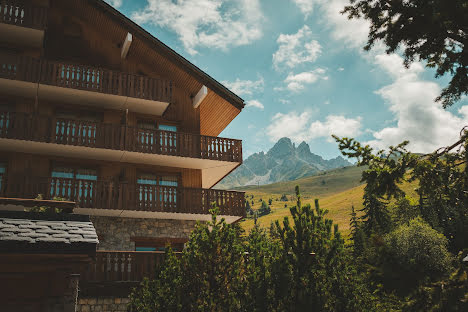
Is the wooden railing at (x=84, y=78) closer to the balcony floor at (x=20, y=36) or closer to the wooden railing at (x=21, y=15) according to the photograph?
the balcony floor at (x=20, y=36)

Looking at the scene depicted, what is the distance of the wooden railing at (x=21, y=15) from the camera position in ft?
61.9

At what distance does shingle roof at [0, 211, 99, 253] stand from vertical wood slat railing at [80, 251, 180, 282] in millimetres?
8596

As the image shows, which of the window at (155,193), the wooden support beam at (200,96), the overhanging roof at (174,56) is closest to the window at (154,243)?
the window at (155,193)

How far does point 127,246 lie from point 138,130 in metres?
5.12

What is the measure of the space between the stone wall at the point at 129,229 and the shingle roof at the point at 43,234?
11.3 meters

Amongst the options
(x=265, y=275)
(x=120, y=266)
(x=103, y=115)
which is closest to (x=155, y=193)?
(x=120, y=266)

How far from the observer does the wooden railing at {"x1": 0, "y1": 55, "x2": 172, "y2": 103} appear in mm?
18062

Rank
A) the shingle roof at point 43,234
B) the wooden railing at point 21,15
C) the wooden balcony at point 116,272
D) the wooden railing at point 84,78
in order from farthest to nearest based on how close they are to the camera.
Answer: the wooden railing at point 21,15 → the wooden railing at point 84,78 → the wooden balcony at point 116,272 → the shingle roof at point 43,234

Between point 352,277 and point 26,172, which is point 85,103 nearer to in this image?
point 26,172

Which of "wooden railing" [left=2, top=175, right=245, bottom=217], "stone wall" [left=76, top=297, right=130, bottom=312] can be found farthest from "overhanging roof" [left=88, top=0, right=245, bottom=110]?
"stone wall" [left=76, top=297, right=130, bottom=312]

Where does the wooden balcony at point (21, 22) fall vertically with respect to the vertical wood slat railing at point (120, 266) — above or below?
above

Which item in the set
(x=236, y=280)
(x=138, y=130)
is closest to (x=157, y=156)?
(x=138, y=130)

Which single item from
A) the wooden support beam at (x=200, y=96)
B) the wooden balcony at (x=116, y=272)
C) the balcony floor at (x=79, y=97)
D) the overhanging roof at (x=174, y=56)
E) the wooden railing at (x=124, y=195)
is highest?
the overhanging roof at (x=174, y=56)

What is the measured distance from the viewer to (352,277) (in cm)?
973
